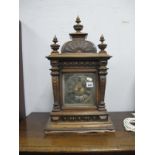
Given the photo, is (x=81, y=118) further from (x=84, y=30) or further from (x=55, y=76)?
(x=84, y=30)

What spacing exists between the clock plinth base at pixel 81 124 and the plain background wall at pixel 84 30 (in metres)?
0.35

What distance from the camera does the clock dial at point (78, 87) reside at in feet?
2.67

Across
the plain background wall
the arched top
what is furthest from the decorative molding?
the plain background wall

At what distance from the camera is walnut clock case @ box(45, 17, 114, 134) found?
2.57 feet

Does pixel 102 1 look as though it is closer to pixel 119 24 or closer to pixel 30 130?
pixel 119 24

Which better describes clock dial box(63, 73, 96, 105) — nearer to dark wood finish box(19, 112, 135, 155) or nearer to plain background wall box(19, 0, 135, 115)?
dark wood finish box(19, 112, 135, 155)

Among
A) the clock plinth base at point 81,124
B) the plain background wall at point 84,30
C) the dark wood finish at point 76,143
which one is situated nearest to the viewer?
the dark wood finish at point 76,143

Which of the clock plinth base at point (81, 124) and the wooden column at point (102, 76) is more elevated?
the wooden column at point (102, 76)

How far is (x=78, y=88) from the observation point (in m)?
0.81

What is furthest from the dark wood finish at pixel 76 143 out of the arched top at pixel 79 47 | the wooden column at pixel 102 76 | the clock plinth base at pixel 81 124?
the arched top at pixel 79 47

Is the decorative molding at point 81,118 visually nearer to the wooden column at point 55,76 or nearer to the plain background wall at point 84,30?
the wooden column at point 55,76

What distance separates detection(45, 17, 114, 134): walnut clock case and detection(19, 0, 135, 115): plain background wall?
0.30m

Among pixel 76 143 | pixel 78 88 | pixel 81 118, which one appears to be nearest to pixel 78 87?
pixel 78 88

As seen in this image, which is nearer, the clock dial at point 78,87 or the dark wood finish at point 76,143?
the dark wood finish at point 76,143
